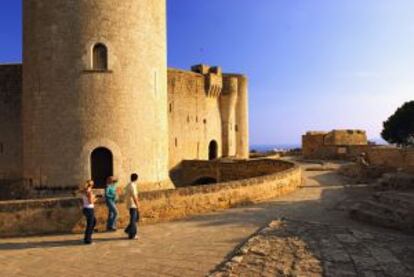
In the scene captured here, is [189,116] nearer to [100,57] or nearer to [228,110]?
[228,110]

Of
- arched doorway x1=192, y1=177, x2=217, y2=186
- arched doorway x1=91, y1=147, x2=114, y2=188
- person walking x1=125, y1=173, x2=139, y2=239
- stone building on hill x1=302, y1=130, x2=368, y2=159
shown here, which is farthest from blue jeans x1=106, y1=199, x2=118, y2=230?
stone building on hill x1=302, y1=130, x2=368, y2=159

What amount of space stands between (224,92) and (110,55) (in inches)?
760

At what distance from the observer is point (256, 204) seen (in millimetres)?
11180

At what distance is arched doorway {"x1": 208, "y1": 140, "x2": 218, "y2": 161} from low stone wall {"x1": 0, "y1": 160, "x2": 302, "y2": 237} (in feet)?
65.8

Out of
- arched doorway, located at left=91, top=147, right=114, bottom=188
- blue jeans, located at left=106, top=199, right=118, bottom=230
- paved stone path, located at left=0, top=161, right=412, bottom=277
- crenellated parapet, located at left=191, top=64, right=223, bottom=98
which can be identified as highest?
crenellated parapet, located at left=191, top=64, right=223, bottom=98

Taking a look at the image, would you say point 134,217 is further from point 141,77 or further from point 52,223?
point 141,77

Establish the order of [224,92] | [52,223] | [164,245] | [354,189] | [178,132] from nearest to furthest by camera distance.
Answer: [164,245]
[52,223]
[354,189]
[178,132]
[224,92]

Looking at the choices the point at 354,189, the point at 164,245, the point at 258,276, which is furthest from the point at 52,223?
the point at 354,189

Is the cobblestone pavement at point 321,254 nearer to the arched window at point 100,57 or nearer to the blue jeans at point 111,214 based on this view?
the blue jeans at point 111,214

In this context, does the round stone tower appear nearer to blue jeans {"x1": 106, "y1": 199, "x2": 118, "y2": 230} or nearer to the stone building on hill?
blue jeans {"x1": 106, "y1": 199, "x2": 118, "y2": 230}

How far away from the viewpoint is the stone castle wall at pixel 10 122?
19.6m

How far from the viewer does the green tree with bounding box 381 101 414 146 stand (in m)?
48.6

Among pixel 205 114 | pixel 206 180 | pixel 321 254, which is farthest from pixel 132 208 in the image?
pixel 205 114

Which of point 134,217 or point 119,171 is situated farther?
point 119,171
